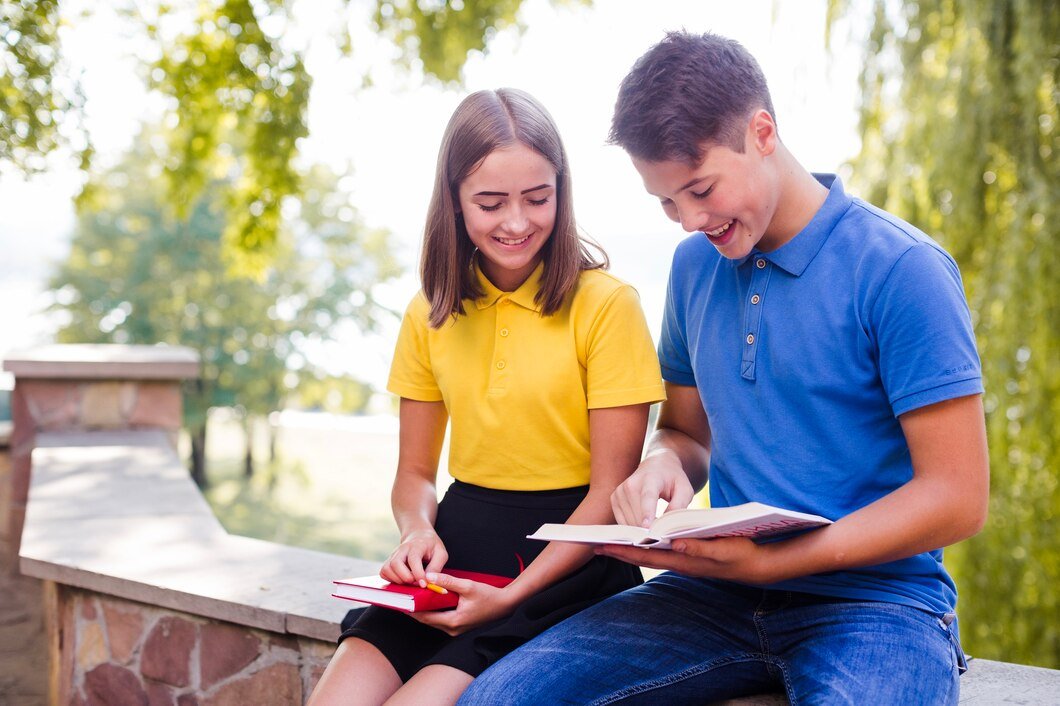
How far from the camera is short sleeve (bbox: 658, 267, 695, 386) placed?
6.46ft

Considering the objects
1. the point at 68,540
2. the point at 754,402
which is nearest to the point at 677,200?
the point at 754,402

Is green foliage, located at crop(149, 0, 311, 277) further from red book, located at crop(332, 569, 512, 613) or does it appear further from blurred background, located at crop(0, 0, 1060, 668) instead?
red book, located at crop(332, 569, 512, 613)

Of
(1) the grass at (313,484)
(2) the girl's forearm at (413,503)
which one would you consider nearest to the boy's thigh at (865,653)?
(2) the girl's forearm at (413,503)

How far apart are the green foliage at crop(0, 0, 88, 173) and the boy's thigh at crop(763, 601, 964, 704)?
483 cm

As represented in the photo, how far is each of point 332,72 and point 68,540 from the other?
176 inches

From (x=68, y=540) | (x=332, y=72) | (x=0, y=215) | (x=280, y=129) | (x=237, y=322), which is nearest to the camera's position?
(x=68, y=540)

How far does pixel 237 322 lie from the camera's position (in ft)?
53.6

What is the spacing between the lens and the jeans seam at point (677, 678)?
157 cm

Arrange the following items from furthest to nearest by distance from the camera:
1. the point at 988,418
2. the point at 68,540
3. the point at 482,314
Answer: the point at 988,418 → the point at 68,540 → the point at 482,314

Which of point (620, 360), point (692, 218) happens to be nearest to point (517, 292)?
point (620, 360)

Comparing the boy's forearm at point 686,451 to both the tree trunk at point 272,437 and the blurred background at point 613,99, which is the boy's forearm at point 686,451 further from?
the tree trunk at point 272,437

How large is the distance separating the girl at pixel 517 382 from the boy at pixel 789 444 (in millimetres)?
128

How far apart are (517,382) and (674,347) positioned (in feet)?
1.08

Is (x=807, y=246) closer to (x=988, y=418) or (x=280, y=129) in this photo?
(x=988, y=418)
